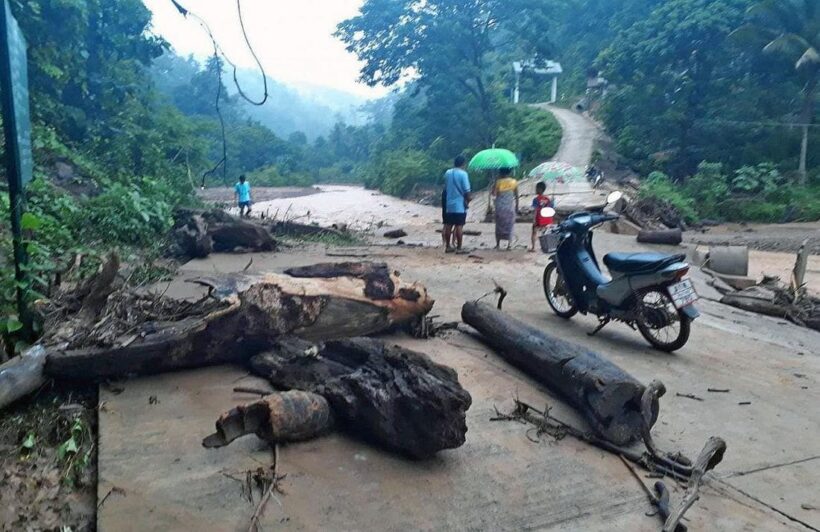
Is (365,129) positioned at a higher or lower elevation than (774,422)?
higher

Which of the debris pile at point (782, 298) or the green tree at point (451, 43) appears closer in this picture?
the debris pile at point (782, 298)

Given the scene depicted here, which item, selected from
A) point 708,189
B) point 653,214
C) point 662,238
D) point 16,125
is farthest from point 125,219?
point 708,189

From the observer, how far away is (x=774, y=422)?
409cm

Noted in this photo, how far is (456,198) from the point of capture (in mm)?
10828

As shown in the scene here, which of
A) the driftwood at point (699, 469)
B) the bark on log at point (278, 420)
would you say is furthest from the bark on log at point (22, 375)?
the driftwood at point (699, 469)

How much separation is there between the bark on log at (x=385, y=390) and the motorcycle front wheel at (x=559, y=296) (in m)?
3.04

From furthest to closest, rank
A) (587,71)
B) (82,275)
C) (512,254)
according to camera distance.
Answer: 1. (587,71)
2. (512,254)
3. (82,275)

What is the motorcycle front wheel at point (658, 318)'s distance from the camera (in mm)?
5395

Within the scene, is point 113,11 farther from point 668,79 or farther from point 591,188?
point 668,79

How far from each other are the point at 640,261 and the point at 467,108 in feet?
100

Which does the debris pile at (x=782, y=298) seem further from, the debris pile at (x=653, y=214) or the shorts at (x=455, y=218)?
the debris pile at (x=653, y=214)

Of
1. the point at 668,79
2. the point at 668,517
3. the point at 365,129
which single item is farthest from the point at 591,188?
the point at 365,129

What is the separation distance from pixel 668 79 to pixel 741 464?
88.6 feet

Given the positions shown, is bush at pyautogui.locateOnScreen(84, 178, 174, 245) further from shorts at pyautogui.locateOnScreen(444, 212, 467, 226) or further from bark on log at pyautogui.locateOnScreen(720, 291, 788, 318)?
bark on log at pyautogui.locateOnScreen(720, 291, 788, 318)
